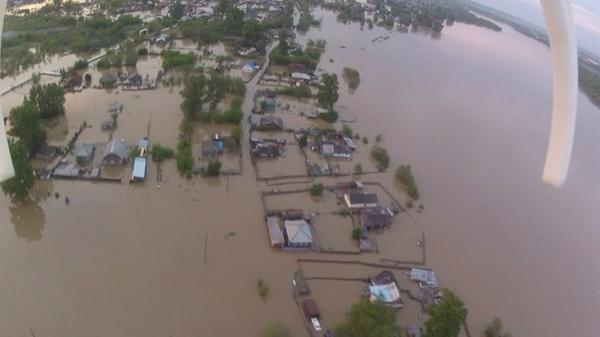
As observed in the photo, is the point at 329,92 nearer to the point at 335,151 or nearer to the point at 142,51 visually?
the point at 335,151

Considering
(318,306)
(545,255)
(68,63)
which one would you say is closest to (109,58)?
(68,63)

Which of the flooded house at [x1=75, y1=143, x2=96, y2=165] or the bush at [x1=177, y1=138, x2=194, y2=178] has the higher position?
the bush at [x1=177, y1=138, x2=194, y2=178]

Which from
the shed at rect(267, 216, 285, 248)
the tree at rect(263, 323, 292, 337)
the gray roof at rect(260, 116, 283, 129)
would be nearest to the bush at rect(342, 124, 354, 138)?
the gray roof at rect(260, 116, 283, 129)

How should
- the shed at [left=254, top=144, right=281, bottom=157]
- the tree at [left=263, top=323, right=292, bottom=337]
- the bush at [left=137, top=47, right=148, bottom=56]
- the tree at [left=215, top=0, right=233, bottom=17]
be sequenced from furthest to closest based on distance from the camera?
the tree at [left=215, top=0, right=233, bottom=17], the bush at [left=137, top=47, right=148, bottom=56], the shed at [left=254, top=144, right=281, bottom=157], the tree at [left=263, top=323, right=292, bottom=337]

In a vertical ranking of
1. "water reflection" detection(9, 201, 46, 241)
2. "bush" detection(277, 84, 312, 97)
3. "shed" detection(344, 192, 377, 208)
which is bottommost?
"water reflection" detection(9, 201, 46, 241)

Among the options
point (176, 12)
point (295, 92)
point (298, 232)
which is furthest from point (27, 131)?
point (176, 12)

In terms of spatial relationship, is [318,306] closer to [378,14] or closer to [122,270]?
[122,270]

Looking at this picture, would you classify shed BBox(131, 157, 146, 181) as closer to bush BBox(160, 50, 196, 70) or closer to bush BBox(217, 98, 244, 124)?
bush BBox(217, 98, 244, 124)
